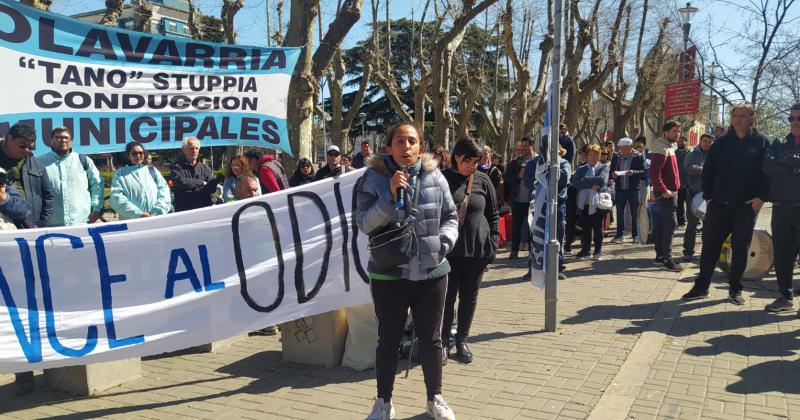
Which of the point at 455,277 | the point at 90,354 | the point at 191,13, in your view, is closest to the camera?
the point at 90,354

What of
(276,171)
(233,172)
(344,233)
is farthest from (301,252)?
(233,172)

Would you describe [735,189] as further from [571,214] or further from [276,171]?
[276,171]

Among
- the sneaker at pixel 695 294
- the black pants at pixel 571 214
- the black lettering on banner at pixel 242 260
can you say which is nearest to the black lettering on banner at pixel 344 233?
the black lettering on banner at pixel 242 260

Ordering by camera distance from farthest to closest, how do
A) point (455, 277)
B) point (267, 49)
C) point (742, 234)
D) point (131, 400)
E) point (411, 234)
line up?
point (742, 234) < point (267, 49) < point (455, 277) < point (131, 400) < point (411, 234)

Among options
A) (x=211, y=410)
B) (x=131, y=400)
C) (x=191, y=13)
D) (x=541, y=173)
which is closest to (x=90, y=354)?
(x=131, y=400)

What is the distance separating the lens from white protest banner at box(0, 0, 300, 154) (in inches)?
180

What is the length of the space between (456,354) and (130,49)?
3.76 metres

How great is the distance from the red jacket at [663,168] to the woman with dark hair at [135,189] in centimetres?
655

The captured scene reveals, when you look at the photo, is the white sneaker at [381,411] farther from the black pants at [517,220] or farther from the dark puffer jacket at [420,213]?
the black pants at [517,220]

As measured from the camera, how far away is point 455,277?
4984 mm

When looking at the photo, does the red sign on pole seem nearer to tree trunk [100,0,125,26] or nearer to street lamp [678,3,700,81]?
street lamp [678,3,700,81]

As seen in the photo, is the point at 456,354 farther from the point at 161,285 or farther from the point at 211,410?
the point at 161,285

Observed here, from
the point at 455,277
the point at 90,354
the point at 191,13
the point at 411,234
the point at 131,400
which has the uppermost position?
the point at 191,13

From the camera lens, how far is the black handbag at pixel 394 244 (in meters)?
3.64
